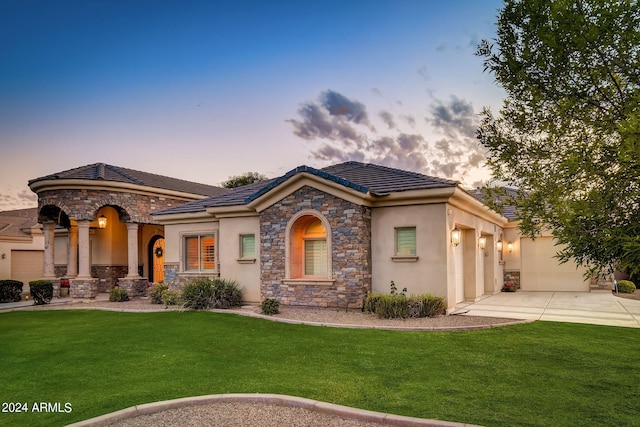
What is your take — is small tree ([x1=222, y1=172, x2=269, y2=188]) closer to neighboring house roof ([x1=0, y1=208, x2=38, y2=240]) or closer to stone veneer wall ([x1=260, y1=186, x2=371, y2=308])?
neighboring house roof ([x1=0, y1=208, x2=38, y2=240])

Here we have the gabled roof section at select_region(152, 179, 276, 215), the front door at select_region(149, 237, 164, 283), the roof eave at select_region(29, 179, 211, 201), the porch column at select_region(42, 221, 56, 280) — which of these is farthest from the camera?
the front door at select_region(149, 237, 164, 283)

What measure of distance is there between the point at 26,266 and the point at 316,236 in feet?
71.0

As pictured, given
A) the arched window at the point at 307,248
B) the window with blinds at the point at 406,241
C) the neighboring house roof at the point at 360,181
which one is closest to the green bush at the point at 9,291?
the neighboring house roof at the point at 360,181

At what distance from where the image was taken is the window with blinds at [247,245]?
14.8m

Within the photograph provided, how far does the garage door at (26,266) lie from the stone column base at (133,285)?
1051 cm

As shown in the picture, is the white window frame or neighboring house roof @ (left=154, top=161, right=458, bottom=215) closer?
neighboring house roof @ (left=154, top=161, right=458, bottom=215)

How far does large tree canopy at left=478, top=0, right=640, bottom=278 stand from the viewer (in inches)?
187

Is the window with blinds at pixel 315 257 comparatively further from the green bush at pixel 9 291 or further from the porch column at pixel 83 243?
the green bush at pixel 9 291

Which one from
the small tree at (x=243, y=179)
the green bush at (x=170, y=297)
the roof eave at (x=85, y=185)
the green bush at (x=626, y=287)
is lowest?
the green bush at (x=626, y=287)

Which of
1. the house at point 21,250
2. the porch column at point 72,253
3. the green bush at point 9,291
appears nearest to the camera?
the green bush at point 9,291

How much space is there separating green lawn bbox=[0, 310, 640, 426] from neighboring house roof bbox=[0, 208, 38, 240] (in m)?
18.6

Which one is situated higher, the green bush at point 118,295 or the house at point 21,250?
the house at point 21,250

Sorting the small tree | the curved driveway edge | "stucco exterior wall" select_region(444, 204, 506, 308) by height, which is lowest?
the curved driveway edge

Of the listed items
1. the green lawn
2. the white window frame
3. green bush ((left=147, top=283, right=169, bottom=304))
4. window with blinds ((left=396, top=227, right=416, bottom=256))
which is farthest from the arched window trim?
green bush ((left=147, top=283, right=169, bottom=304))
